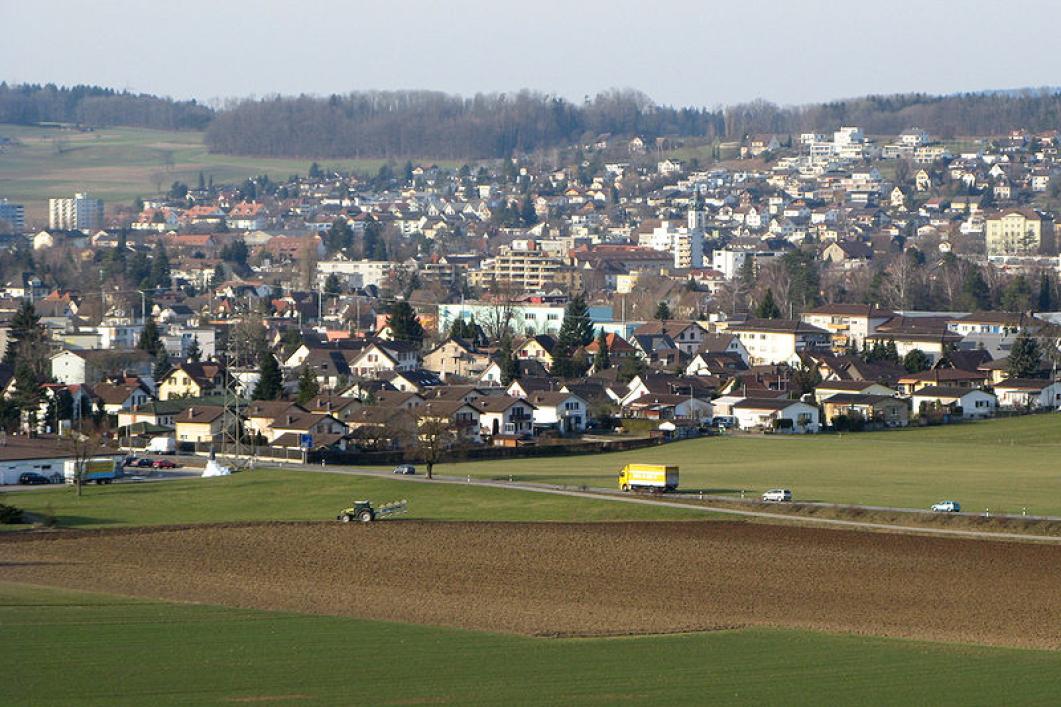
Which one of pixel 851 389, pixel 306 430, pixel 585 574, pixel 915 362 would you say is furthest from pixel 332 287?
pixel 585 574

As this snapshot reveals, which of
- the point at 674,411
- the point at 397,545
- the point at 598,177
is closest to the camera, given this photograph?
the point at 397,545

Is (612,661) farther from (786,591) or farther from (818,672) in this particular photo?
A: (786,591)

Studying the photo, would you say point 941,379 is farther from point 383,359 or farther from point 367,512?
point 367,512

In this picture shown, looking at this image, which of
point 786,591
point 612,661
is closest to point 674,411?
point 786,591

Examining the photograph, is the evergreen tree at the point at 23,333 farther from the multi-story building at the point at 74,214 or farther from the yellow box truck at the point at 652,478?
the multi-story building at the point at 74,214

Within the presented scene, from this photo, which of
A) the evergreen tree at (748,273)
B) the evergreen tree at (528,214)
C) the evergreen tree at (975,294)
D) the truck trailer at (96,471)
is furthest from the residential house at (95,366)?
the evergreen tree at (528,214)

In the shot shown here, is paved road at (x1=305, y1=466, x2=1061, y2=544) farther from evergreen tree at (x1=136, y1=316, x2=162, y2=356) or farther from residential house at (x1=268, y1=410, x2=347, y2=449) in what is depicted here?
evergreen tree at (x1=136, y1=316, x2=162, y2=356)

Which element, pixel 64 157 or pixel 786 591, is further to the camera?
pixel 64 157

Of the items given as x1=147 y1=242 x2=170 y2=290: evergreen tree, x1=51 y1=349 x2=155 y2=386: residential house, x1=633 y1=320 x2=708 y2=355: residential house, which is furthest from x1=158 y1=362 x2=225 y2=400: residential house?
x1=147 y1=242 x2=170 y2=290: evergreen tree
